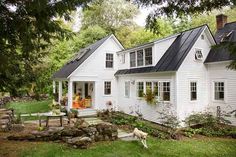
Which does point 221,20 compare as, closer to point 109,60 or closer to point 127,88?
point 127,88

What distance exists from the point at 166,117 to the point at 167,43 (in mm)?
5386

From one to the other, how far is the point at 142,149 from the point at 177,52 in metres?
7.24

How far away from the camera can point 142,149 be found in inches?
352

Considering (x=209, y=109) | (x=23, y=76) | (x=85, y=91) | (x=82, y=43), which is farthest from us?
(x=82, y=43)

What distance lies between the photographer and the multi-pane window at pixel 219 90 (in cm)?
1376

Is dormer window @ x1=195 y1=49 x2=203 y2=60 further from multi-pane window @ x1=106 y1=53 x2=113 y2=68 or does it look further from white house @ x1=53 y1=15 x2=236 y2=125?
multi-pane window @ x1=106 y1=53 x2=113 y2=68

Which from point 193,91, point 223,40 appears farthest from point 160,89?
point 223,40

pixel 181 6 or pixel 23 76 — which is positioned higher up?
pixel 181 6

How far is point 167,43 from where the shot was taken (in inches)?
603

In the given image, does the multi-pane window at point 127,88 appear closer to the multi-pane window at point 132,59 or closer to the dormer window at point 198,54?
the multi-pane window at point 132,59

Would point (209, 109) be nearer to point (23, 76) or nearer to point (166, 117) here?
point (166, 117)

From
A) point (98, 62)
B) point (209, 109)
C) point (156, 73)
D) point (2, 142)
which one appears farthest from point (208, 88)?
point (2, 142)

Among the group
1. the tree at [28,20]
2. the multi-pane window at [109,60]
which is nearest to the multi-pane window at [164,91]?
the multi-pane window at [109,60]

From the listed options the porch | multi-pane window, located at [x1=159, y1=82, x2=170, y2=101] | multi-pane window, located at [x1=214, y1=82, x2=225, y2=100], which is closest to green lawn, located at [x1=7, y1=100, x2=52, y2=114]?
the porch
